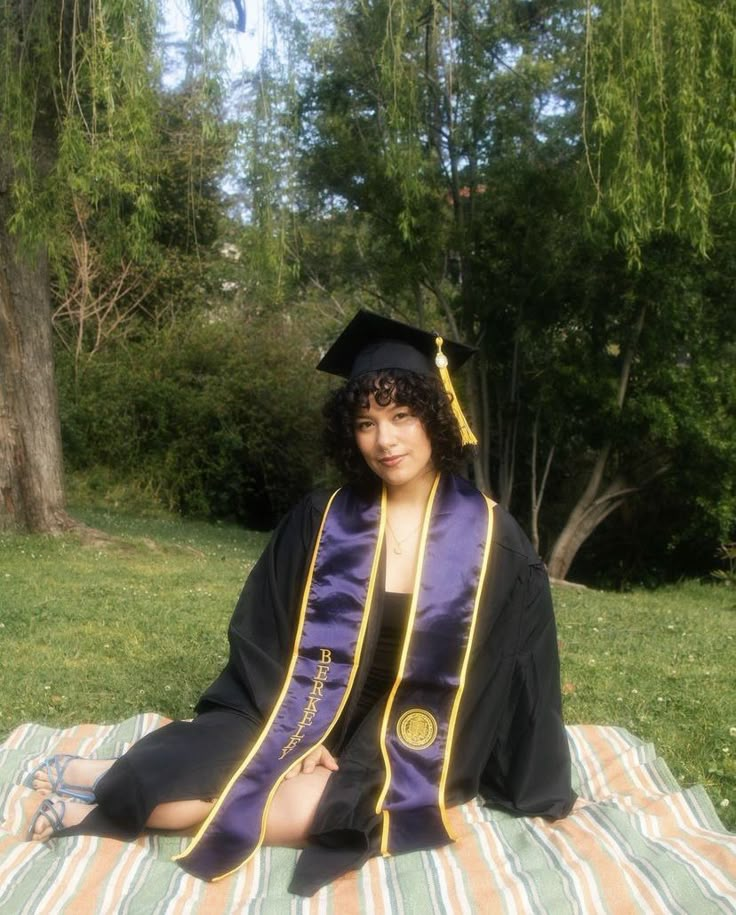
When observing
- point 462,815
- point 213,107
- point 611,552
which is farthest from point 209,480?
point 462,815

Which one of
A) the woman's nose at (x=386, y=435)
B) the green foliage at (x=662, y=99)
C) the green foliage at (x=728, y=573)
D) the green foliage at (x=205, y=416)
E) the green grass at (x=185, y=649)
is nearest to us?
the woman's nose at (x=386, y=435)

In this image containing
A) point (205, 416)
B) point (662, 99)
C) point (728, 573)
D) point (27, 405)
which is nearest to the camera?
point (662, 99)

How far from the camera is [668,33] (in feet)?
18.8

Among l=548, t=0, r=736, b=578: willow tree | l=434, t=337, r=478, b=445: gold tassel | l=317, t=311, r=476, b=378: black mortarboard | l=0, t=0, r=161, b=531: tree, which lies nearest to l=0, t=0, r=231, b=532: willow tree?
l=0, t=0, r=161, b=531: tree

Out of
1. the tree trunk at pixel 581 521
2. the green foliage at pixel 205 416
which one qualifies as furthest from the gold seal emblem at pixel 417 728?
the green foliage at pixel 205 416

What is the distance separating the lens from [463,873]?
94.3 inches

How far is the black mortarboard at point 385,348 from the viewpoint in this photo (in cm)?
276

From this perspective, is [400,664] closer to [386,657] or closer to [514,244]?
[386,657]

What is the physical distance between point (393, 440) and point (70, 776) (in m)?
1.30

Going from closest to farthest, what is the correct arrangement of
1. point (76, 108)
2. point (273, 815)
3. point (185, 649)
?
point (273, 815), point (185, 649), point (76, 108)

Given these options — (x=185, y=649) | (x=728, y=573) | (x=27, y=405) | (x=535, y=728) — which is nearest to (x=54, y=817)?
(x=535, y=728)

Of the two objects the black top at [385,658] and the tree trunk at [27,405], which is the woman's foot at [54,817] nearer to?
the black top at [385,658]

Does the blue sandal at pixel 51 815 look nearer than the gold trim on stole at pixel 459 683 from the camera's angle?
Yes

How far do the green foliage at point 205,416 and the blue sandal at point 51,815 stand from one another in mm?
11558
